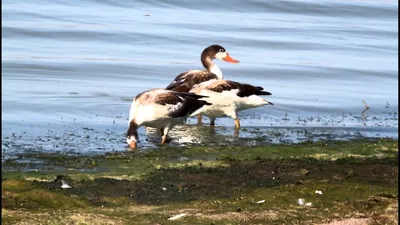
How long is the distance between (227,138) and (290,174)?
2.95 m

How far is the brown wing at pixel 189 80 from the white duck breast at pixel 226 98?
0.39 meters

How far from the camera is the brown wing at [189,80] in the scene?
15.2 metres

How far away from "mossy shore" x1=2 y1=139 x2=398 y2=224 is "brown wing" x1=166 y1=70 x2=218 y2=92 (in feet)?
10.5

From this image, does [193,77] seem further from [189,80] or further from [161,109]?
[161,109]

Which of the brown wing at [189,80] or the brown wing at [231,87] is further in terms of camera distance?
the brown wing at [189,80]

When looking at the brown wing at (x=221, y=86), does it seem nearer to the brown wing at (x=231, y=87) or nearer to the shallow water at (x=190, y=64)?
the brown wing at (x=231, y=87)

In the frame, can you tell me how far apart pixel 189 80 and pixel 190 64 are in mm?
4577

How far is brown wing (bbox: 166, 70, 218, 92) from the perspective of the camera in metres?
15.2

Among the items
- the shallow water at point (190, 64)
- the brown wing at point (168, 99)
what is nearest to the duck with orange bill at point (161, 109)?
the brown wing at point (168, 99)

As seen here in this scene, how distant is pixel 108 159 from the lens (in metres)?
11.1

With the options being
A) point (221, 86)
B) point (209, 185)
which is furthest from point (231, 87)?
point (209, 185)

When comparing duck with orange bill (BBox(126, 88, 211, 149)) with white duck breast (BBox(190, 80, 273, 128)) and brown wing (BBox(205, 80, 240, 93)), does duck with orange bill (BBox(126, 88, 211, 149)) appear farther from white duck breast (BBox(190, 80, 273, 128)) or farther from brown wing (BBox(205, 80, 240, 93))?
brown wing (BBox(205, 80, 240, 93))

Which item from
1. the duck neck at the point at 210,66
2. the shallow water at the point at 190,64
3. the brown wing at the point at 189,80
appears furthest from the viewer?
the duck neck at the point at 210,66

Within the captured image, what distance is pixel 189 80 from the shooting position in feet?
51.0
